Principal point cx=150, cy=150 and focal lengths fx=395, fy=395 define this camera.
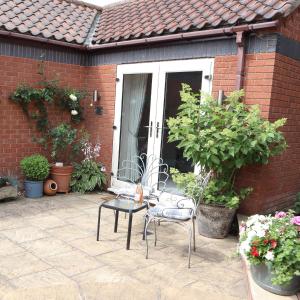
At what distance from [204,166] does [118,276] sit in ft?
6.18

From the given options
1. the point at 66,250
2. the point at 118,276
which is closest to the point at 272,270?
the point at 118,276

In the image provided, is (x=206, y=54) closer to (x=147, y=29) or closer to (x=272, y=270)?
(x=147, y=29)

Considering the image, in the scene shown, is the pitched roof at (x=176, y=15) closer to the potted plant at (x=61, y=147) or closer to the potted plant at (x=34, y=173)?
the potted plant at (x=61, y=147)

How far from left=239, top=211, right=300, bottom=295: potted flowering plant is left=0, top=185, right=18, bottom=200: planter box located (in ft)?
13.5

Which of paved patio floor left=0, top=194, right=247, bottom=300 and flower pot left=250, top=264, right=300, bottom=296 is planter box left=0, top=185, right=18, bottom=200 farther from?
flower pot left=250, top=264, right=300, bottom=296

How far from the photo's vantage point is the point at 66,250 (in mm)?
4406

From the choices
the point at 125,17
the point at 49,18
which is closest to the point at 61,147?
the point at 49,18

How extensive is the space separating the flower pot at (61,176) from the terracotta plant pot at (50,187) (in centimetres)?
9

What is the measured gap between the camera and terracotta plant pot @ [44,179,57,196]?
6.95 metres

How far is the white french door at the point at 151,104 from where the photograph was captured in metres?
6.04

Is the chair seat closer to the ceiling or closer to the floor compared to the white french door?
closer to the floor

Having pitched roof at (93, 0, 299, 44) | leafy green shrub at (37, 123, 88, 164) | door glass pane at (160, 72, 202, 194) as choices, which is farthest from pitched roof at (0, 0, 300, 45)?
leafy green shrub at (37, 123, 88, 164)

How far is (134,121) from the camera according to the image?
708 cm

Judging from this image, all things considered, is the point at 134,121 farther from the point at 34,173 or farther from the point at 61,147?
the point at 34,173
